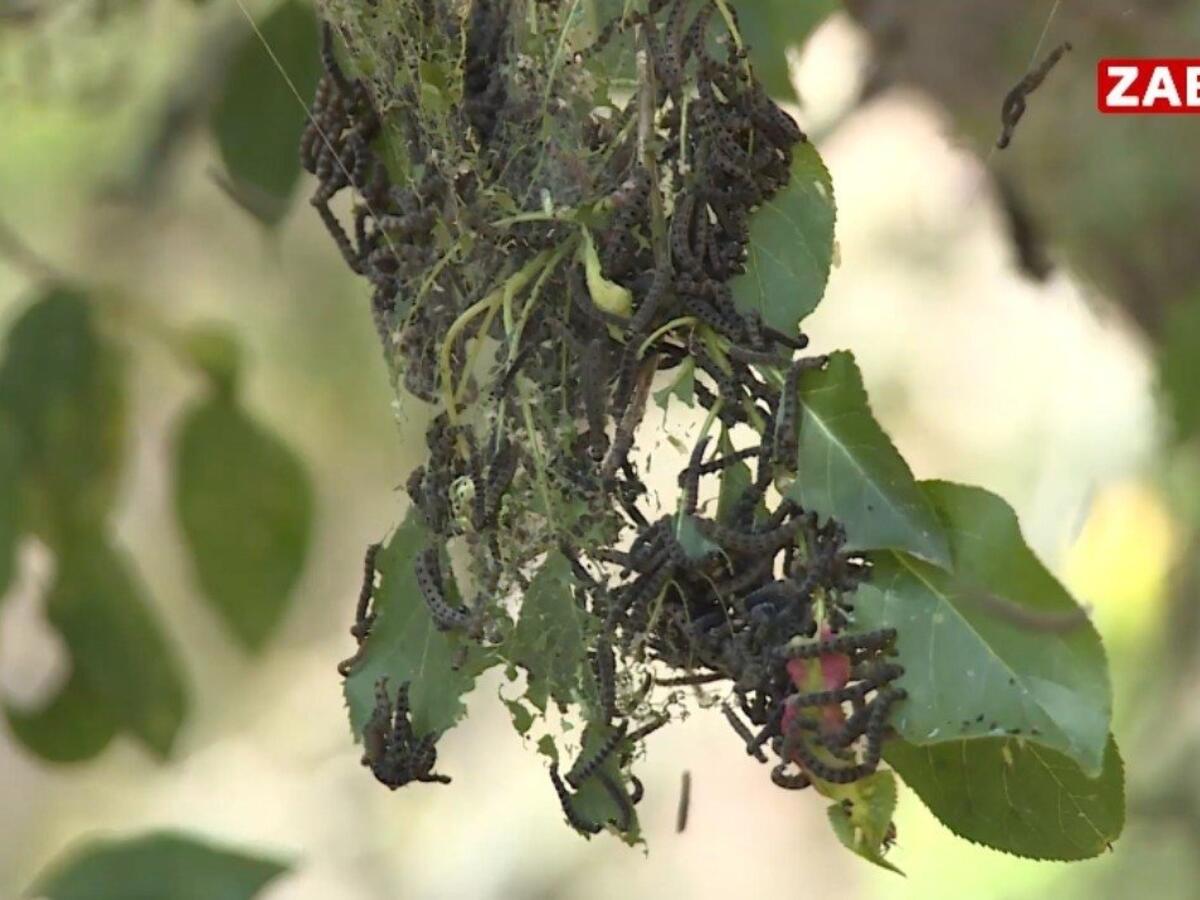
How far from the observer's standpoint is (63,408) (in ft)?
2.31

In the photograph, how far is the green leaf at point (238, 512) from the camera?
653 mm

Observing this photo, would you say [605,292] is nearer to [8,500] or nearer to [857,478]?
[857,478]

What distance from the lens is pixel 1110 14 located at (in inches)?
29.3

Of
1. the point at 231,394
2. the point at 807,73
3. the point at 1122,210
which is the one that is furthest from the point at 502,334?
the point at 1122,210

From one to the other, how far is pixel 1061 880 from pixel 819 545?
76cm

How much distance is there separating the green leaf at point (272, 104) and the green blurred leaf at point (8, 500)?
19 centimetres

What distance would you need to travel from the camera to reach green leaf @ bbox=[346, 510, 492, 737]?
0.43 metres

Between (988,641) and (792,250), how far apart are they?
0.12m

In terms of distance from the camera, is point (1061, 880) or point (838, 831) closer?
point (838, 831)

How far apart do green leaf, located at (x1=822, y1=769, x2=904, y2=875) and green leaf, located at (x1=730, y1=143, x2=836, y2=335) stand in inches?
5.1

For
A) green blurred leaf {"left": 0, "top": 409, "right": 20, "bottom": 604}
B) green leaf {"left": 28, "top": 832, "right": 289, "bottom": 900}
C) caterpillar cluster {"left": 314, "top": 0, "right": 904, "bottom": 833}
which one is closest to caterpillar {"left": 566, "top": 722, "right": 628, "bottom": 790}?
caterpillar cluster {"left": 314, "top": 0, "right": 904, "bottom": 833}

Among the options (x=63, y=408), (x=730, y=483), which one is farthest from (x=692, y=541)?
(x=63, y=408)

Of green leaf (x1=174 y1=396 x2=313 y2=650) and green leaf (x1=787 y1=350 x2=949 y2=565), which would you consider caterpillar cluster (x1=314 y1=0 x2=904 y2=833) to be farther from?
green leaf (x1=174 y1=396 x2=313 y2=650)

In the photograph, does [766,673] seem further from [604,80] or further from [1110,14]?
[1110,14]
